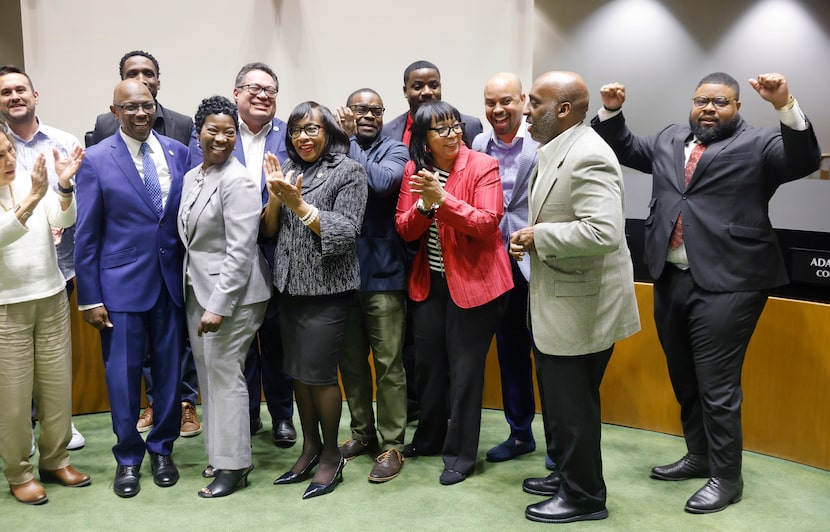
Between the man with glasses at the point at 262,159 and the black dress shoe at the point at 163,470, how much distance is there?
23.6 inches

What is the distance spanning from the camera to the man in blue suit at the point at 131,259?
3.30 metres

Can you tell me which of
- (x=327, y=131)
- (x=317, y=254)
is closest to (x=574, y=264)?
(x=317, y=254)

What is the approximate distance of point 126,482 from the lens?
344 centimetres

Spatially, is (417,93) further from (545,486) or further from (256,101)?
(545,486)

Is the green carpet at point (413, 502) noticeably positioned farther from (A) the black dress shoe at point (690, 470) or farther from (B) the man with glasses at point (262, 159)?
(B) the man with glasses at point (262, 159)

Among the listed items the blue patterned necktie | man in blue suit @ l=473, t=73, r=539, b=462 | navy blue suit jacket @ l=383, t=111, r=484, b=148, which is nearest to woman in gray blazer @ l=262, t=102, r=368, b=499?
the blue patterned necktie

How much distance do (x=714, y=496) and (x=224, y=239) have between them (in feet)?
7.36

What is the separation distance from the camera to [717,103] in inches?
126

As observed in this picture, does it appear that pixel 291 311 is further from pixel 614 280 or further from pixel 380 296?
pixel 614 280

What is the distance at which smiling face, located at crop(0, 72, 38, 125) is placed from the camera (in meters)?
3.91

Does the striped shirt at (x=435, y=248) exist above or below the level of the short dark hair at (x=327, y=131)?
below

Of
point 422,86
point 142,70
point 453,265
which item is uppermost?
point 142,70

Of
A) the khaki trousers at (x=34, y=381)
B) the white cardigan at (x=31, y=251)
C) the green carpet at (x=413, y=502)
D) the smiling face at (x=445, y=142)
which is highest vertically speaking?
the smiling face at (x=445, y=142)

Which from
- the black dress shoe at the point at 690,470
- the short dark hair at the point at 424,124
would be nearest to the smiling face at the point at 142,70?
the short dark hair at the point at 424,124
